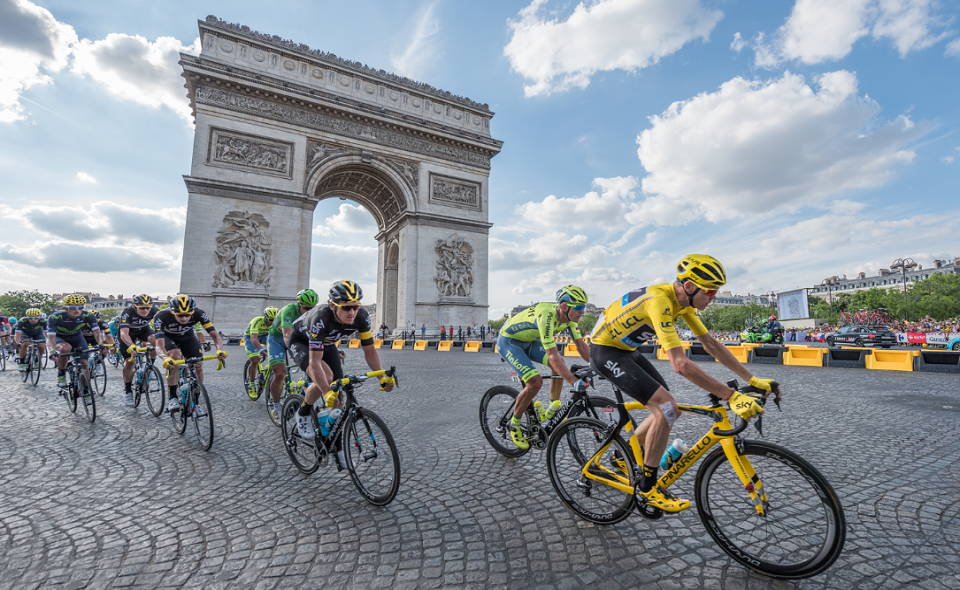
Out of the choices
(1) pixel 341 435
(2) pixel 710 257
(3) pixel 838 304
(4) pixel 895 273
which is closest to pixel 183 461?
(1) pixel 341 435

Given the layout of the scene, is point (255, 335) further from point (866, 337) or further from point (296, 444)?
point (866, 337)

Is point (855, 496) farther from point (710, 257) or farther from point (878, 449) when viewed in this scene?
point (710, 257)

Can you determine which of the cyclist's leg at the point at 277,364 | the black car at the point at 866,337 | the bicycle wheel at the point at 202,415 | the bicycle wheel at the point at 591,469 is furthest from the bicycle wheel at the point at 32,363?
the black car at the point at 866,337

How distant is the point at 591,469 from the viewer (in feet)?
9.37

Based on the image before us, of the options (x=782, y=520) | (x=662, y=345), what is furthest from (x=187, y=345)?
(x=782, y=520)

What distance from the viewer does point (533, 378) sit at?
391cm

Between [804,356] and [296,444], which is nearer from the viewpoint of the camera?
[296,444]

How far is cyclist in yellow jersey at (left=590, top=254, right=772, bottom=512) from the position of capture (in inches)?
93.6

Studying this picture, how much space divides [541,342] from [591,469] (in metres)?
1.35

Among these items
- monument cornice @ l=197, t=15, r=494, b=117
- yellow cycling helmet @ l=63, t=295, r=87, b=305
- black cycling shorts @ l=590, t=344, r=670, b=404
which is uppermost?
monument cornice @ l=197, t=15, r=494, b=117

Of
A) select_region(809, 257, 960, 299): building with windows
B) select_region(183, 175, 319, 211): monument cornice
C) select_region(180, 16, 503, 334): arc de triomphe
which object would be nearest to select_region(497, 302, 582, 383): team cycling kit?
select_region(180, 16, 503, 334): arc de triomphe

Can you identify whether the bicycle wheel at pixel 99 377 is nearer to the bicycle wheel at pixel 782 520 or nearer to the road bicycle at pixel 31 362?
the road bicycle at pixel 31 362

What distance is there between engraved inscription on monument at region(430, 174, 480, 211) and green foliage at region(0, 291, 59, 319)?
79.3 meters

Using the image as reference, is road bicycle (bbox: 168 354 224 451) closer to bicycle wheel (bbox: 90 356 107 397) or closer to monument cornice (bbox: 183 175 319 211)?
bicycle wheel (bbox: 90 356 107 397)
